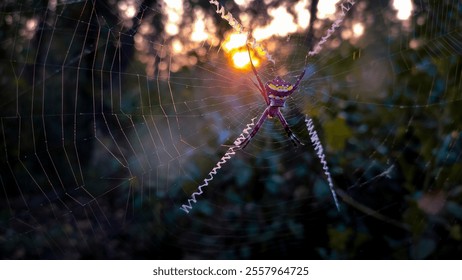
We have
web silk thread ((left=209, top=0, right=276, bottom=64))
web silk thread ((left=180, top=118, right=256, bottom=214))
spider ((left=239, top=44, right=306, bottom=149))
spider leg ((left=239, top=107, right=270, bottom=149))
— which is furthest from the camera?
web silk thread ((left=180, top=118, right=256, bottom=214))

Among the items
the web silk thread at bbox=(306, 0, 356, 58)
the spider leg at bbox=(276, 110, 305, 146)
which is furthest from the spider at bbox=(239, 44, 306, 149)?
the web silk thread at bbox=(306, 0, 356, 58)

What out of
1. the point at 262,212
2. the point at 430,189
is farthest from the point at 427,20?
A: the point at 262,212

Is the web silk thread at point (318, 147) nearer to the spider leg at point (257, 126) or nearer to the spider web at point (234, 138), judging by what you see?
the spider web at point (234, 138)

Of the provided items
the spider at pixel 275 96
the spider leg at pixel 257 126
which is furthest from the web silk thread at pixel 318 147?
the spider leg at pixel 257 126

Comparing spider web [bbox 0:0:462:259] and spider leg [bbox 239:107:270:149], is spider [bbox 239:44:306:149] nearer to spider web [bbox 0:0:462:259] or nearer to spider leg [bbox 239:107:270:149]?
spider leg [bbox 239:107:270:149]

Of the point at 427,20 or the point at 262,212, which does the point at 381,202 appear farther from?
the point at 427,20

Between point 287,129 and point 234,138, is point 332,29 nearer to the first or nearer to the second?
point 287,129
